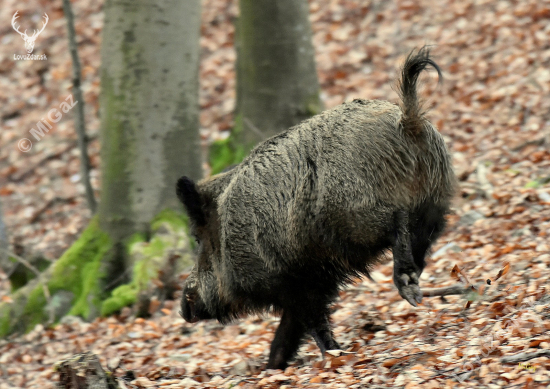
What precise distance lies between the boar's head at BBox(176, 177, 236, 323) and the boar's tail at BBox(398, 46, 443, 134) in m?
1.75

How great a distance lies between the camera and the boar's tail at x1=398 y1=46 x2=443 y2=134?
4.35 m

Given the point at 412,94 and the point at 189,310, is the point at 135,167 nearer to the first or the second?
the point at 189,310

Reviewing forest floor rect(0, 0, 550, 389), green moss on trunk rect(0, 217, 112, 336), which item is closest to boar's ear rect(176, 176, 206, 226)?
forest floor rect(0, 0, 550, 389)

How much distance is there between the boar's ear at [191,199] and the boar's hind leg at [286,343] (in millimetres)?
1097

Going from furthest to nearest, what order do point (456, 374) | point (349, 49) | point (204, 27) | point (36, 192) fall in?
1. point (204, 27)
2. point (349, 49)
3. point (36, 192)
4. point (456, 374)

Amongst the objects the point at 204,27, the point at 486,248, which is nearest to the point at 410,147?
the point at 486,248

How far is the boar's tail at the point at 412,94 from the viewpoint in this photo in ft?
14.3

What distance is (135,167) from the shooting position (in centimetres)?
722

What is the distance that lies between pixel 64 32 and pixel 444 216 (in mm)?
11645

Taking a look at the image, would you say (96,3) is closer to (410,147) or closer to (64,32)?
(64,32)

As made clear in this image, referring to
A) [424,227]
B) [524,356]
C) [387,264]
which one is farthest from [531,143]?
[524,356]

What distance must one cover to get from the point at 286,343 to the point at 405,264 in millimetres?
1292

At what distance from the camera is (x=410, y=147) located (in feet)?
14.4

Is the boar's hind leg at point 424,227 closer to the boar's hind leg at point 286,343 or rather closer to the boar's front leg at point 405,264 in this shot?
the boar's front leg at point 405,264
